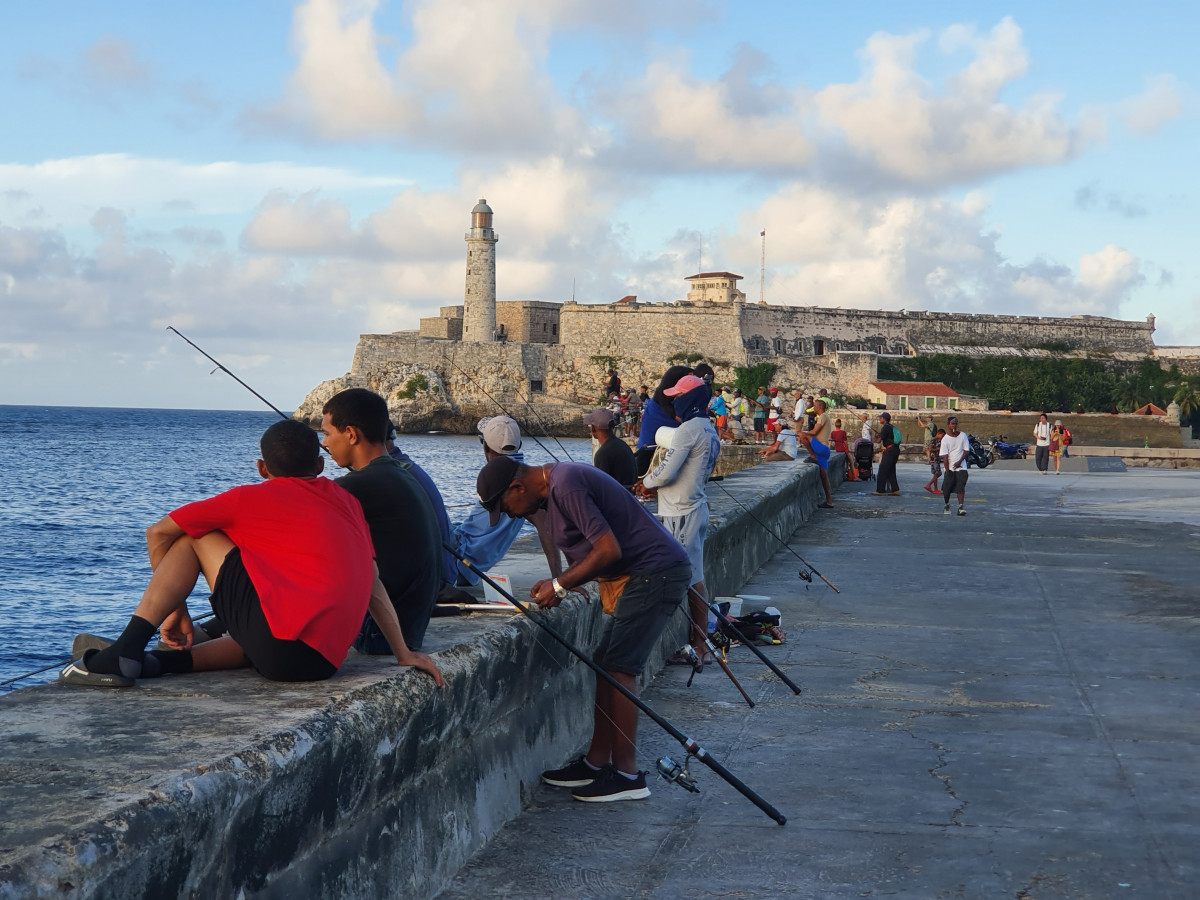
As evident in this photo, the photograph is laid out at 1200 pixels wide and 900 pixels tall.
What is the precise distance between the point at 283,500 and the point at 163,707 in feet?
2.43

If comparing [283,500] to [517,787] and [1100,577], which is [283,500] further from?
[1100,577]

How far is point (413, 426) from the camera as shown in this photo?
95750 mm

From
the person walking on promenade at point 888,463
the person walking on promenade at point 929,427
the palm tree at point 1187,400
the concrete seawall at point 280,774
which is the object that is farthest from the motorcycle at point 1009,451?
the palm tree at point 1187,400

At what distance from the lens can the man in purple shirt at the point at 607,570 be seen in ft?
14.7

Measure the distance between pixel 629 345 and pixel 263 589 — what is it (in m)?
91.1

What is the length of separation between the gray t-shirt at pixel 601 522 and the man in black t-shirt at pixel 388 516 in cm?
46

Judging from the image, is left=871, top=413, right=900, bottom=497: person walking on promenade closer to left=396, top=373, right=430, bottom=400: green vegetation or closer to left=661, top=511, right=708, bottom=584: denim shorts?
left=661, top=511, right=708, bottom=584: denim shorts

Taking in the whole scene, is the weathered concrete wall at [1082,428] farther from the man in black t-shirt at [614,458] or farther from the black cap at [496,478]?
the black cap at [496,478]

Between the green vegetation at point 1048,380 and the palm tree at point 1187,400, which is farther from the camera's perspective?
the green vegetation at point 1048,380

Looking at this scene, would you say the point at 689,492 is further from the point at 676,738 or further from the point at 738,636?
the point at 676,738

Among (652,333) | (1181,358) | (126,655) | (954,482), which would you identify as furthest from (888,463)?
(1181,358)

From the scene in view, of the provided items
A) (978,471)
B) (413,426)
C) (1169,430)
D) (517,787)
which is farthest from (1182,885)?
(413,426)

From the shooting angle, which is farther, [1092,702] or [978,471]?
[978,471]

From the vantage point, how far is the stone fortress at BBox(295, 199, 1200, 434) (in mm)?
91312
